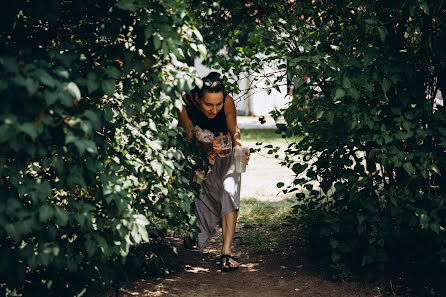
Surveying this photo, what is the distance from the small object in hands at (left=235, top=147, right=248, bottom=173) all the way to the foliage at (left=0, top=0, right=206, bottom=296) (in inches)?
37.1

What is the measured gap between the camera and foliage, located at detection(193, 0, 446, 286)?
331cm

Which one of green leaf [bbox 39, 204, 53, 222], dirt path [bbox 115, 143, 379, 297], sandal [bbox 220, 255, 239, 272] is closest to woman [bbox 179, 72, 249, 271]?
sandal [bbox 220, 255, 239, 272]

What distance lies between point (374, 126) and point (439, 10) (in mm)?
819

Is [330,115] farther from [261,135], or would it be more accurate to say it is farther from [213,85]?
[261,135]

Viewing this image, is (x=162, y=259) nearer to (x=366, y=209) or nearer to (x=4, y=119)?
(x=366, y=209)

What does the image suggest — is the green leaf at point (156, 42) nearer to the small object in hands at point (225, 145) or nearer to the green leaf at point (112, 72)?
the green leaf at point (112, 72)

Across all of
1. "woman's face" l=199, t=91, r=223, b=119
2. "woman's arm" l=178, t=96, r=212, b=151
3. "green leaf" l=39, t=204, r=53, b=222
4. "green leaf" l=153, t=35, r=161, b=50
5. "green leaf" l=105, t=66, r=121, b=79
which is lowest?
"green leaf" l=39, t=204, r=53, b=222

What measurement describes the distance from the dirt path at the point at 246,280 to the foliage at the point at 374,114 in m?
0.22

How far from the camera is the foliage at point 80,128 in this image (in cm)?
228

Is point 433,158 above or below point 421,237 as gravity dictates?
above

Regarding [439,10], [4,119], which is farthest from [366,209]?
[4,119]

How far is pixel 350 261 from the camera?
13.4 feet

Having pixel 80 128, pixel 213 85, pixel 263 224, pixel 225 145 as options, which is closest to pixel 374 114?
pixel 213 85

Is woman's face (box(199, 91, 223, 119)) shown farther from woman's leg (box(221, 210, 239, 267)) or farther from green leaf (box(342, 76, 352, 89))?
green leaf (box(342, 76, 352, 89))
